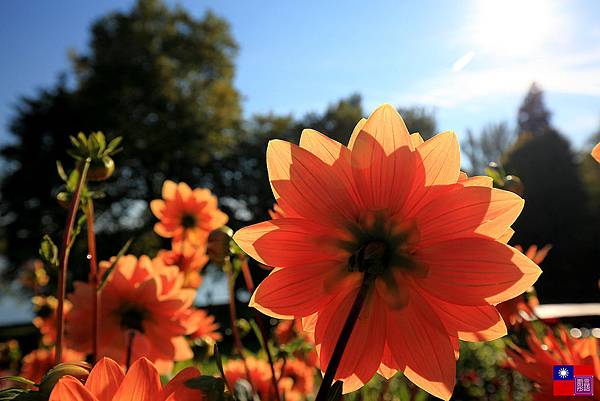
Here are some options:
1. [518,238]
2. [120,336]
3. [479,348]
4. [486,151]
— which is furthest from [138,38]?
[120,336]

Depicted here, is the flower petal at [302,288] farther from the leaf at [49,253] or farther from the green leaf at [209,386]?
the leaf at [49,253]

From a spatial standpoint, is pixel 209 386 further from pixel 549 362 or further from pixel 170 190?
pixel 170 190

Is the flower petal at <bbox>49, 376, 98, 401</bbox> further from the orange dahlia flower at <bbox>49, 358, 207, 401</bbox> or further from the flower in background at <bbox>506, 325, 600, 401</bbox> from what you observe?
the flower in background at <bbox>506, 325, 600, 401</bbox>

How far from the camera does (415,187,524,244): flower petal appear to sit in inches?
14.8

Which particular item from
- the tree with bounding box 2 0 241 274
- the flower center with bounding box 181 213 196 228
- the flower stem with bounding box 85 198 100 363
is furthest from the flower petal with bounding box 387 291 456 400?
the tree with bounding box 2 0 241 274

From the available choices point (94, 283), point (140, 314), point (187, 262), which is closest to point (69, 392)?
point (94, 283)

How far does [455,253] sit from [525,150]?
12.3 meters

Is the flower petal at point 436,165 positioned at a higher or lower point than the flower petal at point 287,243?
higher

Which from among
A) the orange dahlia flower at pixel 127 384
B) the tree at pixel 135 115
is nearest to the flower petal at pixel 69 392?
the orange dahlia flower at pixel 127 384

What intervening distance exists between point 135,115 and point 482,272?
1514cm

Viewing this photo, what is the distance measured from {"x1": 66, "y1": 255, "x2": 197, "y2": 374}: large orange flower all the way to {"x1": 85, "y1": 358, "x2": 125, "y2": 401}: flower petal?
1.27ft

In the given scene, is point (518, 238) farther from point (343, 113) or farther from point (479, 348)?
point (479, 348)

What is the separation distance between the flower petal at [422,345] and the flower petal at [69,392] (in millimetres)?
226

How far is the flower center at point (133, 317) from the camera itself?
775 mm
